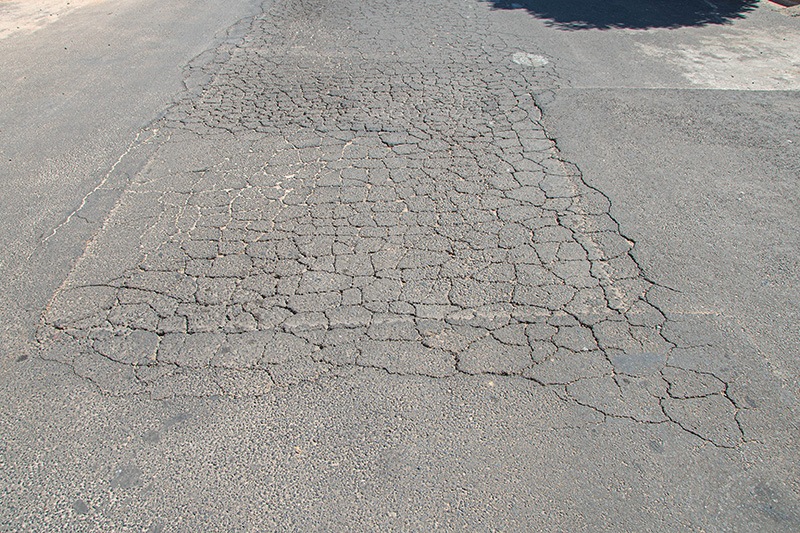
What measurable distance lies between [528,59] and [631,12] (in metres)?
3.85

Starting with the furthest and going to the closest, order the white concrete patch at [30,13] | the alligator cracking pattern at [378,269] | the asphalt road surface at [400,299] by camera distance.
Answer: the white concrete patch at [30,13] < the alligator cracking pattern at [378,269] < the asphalt road surface at [400,299]

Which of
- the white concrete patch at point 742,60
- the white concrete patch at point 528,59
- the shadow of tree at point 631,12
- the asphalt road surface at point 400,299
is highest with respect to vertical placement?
the shadow of tree at point 631,12

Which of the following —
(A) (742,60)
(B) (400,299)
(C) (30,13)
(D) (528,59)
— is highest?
(C) (30,13)

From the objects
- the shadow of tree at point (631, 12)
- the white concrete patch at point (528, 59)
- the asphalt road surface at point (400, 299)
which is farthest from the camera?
the shadow of tree at point (631, 12)

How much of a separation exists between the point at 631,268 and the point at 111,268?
3.96 metres

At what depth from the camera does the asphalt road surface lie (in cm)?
287

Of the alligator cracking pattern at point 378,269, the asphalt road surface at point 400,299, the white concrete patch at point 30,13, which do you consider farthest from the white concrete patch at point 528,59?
the white concrete patch at point 30,13

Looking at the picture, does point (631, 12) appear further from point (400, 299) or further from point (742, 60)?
point (400, 299)

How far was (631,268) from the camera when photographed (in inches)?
170

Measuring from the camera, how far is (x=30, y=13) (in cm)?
1102

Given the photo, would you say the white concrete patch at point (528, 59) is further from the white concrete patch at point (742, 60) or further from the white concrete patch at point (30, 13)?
the white concrete patch at point (30, 13)

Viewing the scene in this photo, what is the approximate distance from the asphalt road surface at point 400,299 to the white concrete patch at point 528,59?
34 cm

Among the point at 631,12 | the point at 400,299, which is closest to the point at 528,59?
the point at 631,12

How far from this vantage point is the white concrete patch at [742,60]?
768 cm
